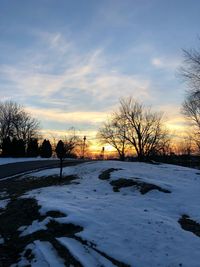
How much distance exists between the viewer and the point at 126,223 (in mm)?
11328

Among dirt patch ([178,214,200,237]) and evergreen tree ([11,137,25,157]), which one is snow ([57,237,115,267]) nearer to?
dirt patch ([178,214,200,237])

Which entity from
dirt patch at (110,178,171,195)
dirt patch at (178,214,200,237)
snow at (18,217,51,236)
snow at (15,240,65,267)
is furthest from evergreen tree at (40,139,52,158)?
snow at (15,240,65,267)

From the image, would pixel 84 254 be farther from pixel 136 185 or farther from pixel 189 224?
pixel 136 185

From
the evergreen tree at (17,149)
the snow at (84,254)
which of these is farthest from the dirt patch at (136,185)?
the evergreen tree at (17,149)

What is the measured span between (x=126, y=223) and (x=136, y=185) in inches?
Result: 230

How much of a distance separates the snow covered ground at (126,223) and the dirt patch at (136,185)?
202mm

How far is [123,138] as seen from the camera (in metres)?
72.3

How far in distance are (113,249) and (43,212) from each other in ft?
12.8

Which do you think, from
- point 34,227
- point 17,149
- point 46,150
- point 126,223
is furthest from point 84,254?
point 46,150

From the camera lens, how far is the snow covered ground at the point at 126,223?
923cm

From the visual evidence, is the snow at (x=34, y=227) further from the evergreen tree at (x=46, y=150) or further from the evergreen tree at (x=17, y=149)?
the evergreen tree at (x=46, y=150)

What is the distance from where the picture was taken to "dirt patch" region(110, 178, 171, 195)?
1619 centimetres

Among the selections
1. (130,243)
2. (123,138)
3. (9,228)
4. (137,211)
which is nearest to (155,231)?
(130,243)

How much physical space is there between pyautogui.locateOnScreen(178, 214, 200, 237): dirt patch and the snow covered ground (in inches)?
7.5
